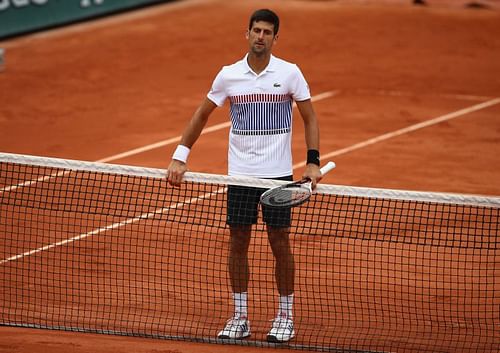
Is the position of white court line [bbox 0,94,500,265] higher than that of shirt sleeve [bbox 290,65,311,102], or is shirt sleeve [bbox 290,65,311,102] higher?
shirt sleeve [bbox 290,65,311,102]

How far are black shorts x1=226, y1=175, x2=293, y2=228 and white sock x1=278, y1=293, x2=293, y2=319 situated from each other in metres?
0.70

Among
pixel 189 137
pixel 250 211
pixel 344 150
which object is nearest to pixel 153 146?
pixel 344 150

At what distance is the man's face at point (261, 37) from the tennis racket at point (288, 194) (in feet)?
3.63

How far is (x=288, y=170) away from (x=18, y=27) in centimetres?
1612

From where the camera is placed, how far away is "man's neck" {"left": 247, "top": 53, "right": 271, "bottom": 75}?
27.6 feet

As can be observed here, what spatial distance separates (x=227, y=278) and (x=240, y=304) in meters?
1.50

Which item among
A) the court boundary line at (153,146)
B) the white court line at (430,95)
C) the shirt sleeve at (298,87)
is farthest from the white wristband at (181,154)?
the white court line at (430,95)

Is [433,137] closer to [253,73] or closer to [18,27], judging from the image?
[253,73]

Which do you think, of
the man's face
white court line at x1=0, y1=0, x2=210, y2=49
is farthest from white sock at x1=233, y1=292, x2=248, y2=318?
white court line at x1=0, y1=0, x2=210, y2=49

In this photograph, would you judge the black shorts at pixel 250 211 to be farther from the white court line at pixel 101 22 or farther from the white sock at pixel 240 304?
the white court line at pixel 101 22

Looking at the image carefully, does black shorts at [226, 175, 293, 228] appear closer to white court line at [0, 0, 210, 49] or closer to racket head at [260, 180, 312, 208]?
racket head at [260, 180, 312, 208]

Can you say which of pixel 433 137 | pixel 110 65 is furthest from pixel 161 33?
pixel 433 137

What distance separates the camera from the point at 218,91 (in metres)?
8.60

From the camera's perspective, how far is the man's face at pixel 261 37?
8.27 m
